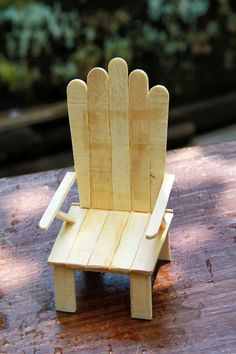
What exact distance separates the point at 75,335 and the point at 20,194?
0.68 m

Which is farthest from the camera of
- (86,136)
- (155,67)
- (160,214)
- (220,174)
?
(155,67)

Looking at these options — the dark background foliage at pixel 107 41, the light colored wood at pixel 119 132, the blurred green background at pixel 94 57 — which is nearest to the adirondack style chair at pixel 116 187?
the light colored wood at pixel 119 132

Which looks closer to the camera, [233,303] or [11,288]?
[233,303]

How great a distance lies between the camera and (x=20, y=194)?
218 cm

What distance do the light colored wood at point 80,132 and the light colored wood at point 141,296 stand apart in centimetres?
31

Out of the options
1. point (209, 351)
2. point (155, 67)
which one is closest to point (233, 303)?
point (209, 351)

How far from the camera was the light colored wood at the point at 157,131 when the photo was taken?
1676mm

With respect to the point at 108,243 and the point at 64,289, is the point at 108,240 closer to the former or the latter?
the point at 108,243

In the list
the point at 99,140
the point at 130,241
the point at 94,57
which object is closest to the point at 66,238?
the point at 130,241

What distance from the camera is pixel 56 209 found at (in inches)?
66.3

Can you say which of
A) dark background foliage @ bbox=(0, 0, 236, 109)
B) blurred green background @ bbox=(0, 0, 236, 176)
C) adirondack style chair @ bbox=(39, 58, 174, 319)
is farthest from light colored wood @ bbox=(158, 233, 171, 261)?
dark background foliage @ bbox=(0, 0, 236, 109)

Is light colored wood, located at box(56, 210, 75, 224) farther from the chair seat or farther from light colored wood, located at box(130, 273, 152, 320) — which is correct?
light colored wood, located at box(130, 273, 152, 320)

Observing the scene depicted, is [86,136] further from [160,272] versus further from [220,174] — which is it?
[220,174]

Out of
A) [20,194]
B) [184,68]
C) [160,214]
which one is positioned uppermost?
[160,214]
